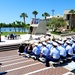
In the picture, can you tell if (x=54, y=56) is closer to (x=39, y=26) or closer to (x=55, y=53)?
(x=55, y=53)

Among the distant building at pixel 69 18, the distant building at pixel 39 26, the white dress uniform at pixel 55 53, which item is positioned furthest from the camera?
the distant building at pixel 69 18

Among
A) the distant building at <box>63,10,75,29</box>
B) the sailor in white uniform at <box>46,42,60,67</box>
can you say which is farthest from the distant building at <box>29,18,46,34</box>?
the sailor in white uniform at <box>46,42,60,67</box>

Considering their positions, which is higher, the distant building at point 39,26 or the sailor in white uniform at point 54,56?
the distant building at point 39,26

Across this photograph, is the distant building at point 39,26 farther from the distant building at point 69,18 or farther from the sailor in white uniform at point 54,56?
the sailor in white uniform at point 54,56

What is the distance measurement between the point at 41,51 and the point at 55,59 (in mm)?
1617

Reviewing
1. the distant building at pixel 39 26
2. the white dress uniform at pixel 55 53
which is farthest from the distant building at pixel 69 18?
the white dress uniform at pixel 55 53

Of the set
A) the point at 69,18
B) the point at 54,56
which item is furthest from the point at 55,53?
the point at 69,18

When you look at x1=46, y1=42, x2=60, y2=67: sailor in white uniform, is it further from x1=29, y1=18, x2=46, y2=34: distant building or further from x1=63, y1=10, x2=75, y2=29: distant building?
x1=63, y1=10, x2=75, y2=29: distant building

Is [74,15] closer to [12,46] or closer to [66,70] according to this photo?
[12,46]

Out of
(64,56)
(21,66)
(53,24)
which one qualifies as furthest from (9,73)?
(53,24)

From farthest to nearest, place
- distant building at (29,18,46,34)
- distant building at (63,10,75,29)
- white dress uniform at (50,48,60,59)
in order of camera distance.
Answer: distant building at (63,10,75,29) < distant building at (29,18,46,34) < white dress uniform at (50,48,60,59)

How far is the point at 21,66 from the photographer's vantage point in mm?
11859

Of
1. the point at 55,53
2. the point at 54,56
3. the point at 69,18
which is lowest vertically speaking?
the point at 54,56

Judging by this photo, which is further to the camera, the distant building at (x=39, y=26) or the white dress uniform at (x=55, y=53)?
the distant building at (x=39, y=26)
